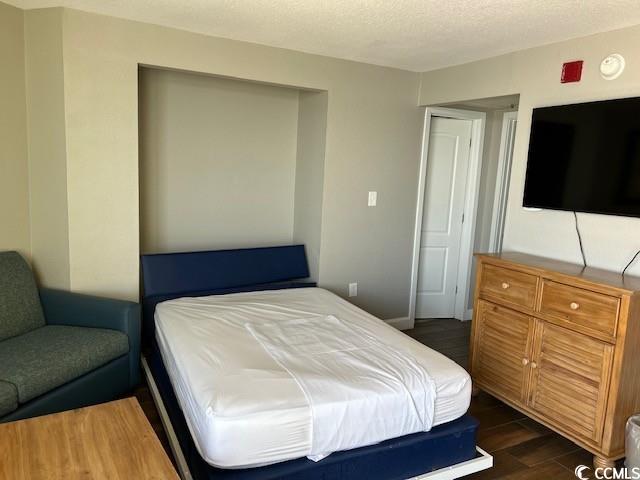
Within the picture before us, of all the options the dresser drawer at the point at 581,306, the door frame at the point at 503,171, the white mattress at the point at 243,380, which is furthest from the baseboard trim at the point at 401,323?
the dresser drawer at the point at 581,306

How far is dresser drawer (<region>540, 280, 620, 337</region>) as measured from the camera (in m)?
2.39

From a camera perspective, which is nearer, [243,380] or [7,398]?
[243,380]

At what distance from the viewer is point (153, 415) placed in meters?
2.85

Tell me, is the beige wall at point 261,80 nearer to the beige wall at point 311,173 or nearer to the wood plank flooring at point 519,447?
the beige wall at point 311,173

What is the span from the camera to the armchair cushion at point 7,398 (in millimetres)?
2199

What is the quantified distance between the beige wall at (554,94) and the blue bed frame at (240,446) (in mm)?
1380

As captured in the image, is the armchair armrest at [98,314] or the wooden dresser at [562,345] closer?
the wooden dresser at [562,345]

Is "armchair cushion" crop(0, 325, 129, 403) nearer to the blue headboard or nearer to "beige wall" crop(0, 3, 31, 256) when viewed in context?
the blue headboard

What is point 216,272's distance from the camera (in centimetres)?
370

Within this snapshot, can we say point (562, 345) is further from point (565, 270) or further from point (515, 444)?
point (515, 444)

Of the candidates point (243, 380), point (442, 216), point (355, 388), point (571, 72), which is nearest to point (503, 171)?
point (442, 216)

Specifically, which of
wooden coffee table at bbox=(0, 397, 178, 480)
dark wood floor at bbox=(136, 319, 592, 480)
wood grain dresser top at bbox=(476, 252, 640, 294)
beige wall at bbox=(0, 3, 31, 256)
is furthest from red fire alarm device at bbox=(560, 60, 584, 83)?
beige wall at bbox=(0, 3, 31, 256)

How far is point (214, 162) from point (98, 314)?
1544 millimetres

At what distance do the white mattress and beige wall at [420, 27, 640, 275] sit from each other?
4.09ft
